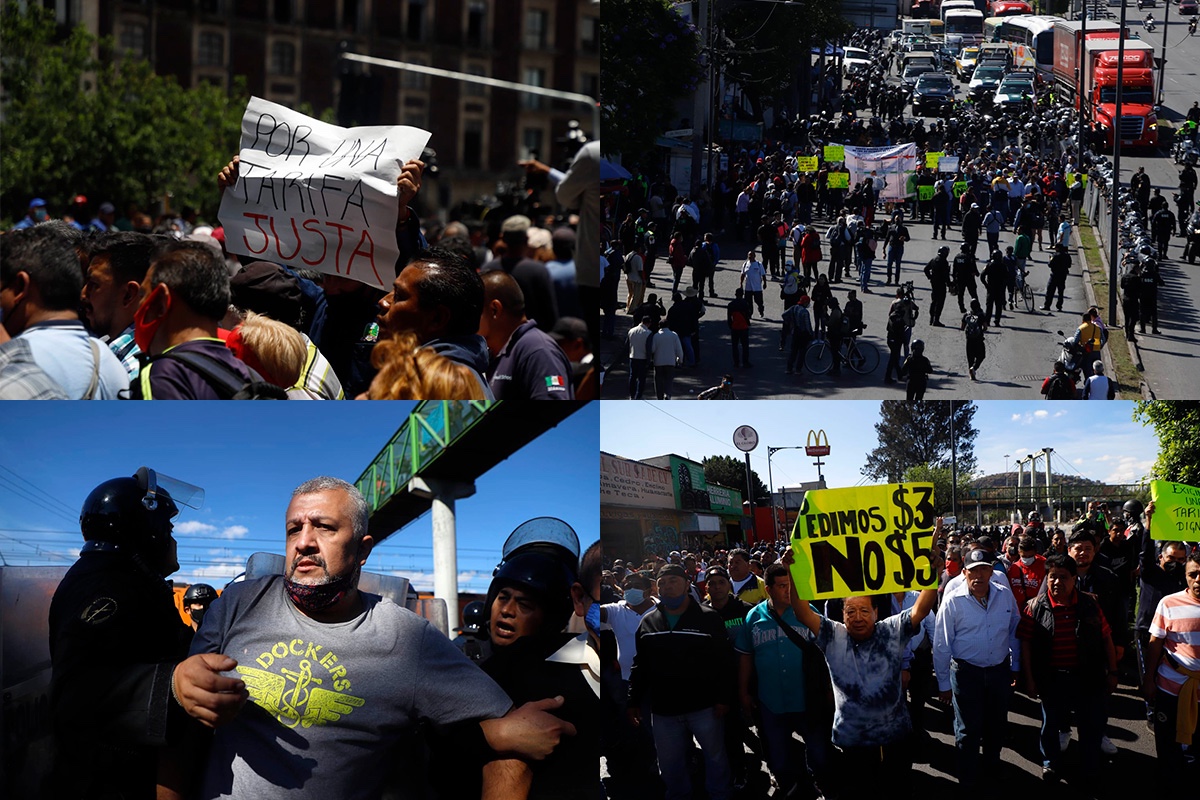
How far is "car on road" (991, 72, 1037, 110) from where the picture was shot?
14.6 m

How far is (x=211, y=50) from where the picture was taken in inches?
3280

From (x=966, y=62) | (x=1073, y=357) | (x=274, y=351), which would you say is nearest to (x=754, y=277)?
(x=1073, y=357)

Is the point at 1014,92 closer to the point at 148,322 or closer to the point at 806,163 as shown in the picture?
the point at 806,163

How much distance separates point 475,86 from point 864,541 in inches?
3635

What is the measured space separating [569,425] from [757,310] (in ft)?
28.8

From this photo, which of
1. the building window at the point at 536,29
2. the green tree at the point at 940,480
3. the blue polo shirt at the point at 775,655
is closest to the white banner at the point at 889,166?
the green tree at the point at 940,480

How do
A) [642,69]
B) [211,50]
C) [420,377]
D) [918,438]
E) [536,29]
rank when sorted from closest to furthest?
[420,377] → [918,438] → [642,69] → [211,50] → [536,29]

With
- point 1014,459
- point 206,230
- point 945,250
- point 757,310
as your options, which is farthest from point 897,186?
point 1014,459

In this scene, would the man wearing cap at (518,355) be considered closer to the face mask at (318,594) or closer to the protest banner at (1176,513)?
the face mask at (318,594)

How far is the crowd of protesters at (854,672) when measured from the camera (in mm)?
5461

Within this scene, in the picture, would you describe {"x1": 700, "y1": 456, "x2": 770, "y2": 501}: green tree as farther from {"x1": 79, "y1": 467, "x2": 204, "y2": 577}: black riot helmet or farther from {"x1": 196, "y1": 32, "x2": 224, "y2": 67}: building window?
{"x1": 196, "y1": 32, "x2": 224, "y2": 67}: building window

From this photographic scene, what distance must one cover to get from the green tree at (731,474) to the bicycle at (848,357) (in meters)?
5.99

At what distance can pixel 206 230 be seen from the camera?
1249 centimetres

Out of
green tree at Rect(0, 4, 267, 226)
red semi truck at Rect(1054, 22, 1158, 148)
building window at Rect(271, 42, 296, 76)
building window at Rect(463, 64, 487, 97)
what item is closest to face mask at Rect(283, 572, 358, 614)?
red semi truck at Rect(1054, 22, 1158, 148)
